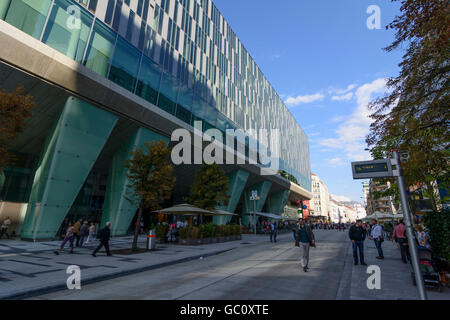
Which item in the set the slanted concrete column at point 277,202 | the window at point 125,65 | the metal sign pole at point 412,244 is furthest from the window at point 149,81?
the slanted concrete column at point 277,202

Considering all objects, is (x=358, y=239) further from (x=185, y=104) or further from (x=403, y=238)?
(x=185, y=104)

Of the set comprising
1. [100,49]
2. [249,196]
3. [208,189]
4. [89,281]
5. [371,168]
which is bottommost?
[89,281]

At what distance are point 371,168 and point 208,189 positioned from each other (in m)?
20.9

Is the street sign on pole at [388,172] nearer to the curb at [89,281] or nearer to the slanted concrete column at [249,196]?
the curb at [89,281]

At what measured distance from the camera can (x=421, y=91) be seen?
24.3 ft

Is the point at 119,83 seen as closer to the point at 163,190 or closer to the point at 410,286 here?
the point at 163,190

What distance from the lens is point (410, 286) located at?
6438 mm

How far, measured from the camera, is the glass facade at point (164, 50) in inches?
641

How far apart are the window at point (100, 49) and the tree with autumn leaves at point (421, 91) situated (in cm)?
1915

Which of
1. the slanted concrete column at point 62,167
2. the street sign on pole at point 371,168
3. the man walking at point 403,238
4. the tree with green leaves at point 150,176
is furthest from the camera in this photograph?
the slanted concrete column at point 62,167

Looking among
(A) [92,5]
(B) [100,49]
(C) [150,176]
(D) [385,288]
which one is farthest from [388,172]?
(A) [92,5]

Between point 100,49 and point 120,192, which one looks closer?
point 100,49

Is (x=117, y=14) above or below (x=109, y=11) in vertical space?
above

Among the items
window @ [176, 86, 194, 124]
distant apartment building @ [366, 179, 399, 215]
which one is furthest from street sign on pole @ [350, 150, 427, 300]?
window @ [176, 86, 194, 124]
